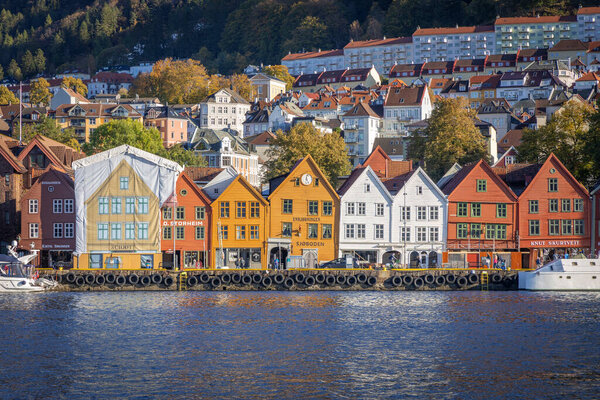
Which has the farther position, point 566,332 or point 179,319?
point 179,319

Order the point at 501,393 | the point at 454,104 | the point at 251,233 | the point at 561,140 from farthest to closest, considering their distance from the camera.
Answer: the point at 454,104, the point at 561,140, the point at 251,233, the point at 501,393

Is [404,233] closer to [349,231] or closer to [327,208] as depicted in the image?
[349,231]

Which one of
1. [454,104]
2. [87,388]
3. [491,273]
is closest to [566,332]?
[491,273]

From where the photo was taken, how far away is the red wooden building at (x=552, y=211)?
92.5 m

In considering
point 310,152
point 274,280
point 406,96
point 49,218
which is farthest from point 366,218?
point 406,96

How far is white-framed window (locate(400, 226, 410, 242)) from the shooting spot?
301 ft

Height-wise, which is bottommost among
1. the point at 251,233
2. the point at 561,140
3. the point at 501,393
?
the point at 501,393

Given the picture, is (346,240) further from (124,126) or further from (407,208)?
(124,126)

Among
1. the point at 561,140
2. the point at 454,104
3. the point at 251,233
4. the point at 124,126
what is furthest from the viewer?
the point at 124,126

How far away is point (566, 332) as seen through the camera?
193 feet

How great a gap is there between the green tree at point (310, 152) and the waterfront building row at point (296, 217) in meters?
12.0

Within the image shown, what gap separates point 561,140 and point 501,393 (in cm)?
6343

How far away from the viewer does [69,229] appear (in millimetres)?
88938

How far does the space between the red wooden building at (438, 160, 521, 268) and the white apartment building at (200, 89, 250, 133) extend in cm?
10295
